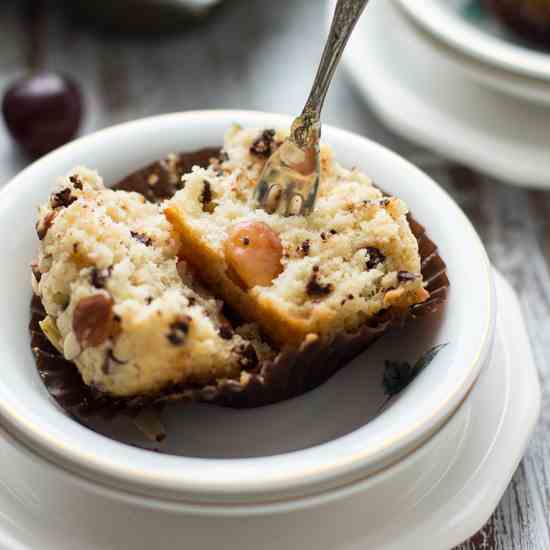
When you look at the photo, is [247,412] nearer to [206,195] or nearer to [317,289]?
[317,289]

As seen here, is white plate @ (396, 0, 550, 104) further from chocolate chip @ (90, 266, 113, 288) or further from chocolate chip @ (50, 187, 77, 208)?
chocolate chip @ (90, 266, 113, 288)

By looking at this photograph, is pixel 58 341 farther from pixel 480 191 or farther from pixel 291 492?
pixel 480 191

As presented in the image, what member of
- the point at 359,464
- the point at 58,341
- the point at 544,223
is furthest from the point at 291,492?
the point at 544,223

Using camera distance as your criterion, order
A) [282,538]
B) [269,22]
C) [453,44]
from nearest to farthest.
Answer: [282,538] < [453,44] < [269,22]

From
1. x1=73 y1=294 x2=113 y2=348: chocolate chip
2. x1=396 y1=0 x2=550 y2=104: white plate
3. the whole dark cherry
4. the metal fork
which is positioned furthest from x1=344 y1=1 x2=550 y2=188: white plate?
x1=73 y1=294 x2=113 y2=348: chocolate chip

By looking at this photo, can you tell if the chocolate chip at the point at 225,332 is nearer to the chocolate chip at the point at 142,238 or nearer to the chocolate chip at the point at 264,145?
the chocolate chip at the point at 142,238

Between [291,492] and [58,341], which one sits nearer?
[291,492]

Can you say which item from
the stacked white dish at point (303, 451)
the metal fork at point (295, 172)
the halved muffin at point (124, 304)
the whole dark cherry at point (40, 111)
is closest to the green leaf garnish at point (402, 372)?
the stacked white dish at point (303, 451)
